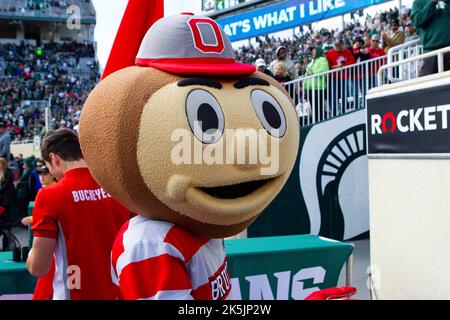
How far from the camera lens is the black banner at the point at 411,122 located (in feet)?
12.4

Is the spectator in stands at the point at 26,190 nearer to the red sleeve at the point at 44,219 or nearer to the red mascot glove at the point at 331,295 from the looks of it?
the red sleeve at the point at 44,219

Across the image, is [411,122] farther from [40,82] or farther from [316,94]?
[40,82]

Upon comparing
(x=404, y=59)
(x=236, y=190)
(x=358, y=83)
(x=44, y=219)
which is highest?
(x=358, y=83)

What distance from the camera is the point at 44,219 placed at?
7.55ft

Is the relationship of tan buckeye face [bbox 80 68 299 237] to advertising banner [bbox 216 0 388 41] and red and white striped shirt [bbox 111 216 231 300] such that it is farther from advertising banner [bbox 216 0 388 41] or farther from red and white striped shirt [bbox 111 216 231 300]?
advertising banner [bbox 216 0 388 41]

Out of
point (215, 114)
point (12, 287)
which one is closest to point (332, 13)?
point (12, 287)

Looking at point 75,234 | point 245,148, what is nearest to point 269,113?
point 245,148

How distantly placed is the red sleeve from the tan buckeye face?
56cm

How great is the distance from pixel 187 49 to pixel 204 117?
0.28m

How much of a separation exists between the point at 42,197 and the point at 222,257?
858mm

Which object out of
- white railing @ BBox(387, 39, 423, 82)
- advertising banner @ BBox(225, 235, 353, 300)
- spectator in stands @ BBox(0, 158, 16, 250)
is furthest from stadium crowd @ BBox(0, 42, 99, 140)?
advertising banner @ BBox(225, 235, 353, 300)

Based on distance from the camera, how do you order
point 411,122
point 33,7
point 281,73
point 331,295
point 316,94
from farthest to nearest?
point 33,7
point 281,73
point 316,94
point 411,122
point 331,295

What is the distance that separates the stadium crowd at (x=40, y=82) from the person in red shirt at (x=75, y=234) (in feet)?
78.5

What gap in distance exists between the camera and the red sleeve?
2.29m
